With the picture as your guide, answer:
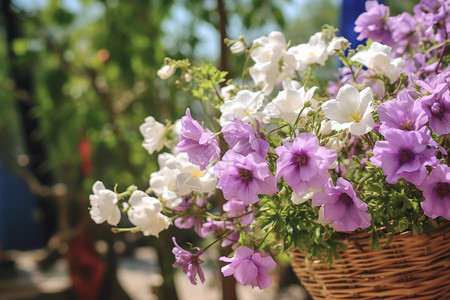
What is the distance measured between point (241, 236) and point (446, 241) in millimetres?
291

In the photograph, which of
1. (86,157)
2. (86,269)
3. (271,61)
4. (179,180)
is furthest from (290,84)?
(86,157)

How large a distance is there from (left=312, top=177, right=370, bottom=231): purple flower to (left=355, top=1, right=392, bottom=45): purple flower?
39 cm

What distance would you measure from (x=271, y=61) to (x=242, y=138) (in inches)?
10.1

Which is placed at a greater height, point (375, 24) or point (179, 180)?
point (375, 24)

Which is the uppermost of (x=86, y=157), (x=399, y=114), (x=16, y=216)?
(x=399, y=114)

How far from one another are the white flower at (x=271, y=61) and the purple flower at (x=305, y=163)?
0.85 feet

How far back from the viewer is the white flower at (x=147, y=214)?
78 cm

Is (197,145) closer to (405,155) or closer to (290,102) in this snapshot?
(290,102)

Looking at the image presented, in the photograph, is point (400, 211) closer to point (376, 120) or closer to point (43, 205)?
point (376, 120)

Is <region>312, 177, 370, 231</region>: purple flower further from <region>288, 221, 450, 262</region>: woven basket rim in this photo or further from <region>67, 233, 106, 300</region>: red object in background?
<region>67, 233, 106, 300</region>: red object in background

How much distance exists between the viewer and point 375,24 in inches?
37.1

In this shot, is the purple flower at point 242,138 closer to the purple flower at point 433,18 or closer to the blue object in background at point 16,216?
the purple flower at point 433,18

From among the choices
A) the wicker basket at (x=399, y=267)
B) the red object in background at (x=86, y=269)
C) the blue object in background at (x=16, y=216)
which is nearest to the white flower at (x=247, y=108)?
the wicker basket at (x=399, y=267)

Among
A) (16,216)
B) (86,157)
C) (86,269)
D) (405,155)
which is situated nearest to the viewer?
(405,155)
